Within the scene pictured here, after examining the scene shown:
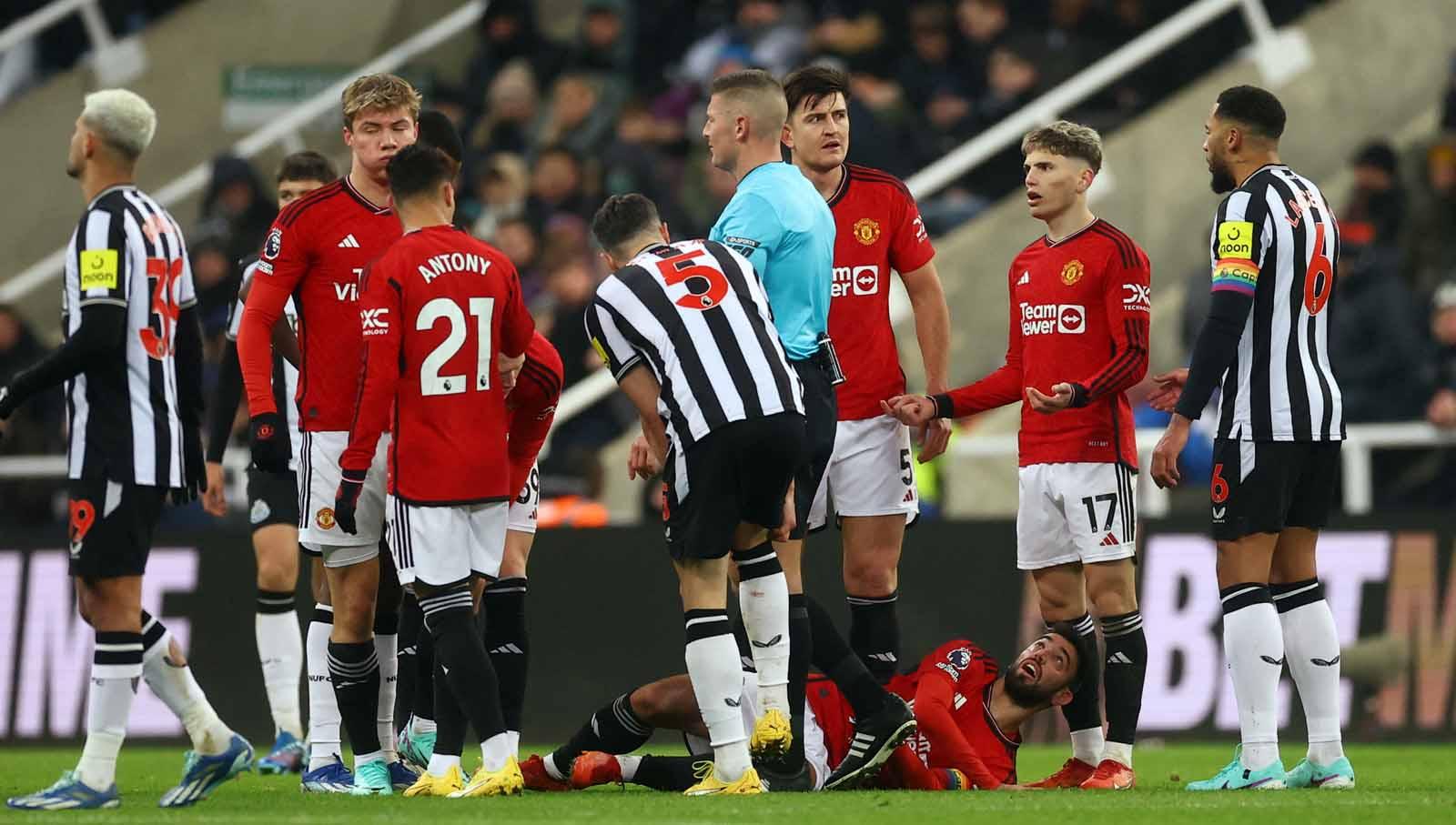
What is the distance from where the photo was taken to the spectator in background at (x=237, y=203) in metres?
14.3

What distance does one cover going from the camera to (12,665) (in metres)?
11.6

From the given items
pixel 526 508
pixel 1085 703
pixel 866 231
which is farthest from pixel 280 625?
pixel 1085 703

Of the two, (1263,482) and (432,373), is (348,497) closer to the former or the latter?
(432,373)

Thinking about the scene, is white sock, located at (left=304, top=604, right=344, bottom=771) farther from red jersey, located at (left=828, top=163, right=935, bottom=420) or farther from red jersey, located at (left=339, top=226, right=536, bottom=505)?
red jersey, located at (left=828, top=163, right=935, bottom=420)

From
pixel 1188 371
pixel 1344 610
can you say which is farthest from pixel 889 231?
pixel 1344 610

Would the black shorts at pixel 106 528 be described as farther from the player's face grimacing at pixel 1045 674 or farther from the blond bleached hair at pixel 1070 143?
the blond bleached hair at pixel 1070 143

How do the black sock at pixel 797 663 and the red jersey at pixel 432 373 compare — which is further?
the black sock at pixel 797 663

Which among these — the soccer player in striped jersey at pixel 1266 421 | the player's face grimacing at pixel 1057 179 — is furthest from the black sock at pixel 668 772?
the player's face grimacing at pixel 1057 179

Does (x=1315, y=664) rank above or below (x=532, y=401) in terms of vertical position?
below

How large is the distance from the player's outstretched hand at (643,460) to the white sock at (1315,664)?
2.38 m

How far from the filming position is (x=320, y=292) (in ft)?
26.1

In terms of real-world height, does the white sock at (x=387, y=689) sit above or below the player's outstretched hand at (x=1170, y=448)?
below

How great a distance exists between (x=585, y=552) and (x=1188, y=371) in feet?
15.3

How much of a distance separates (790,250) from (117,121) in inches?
91.3
